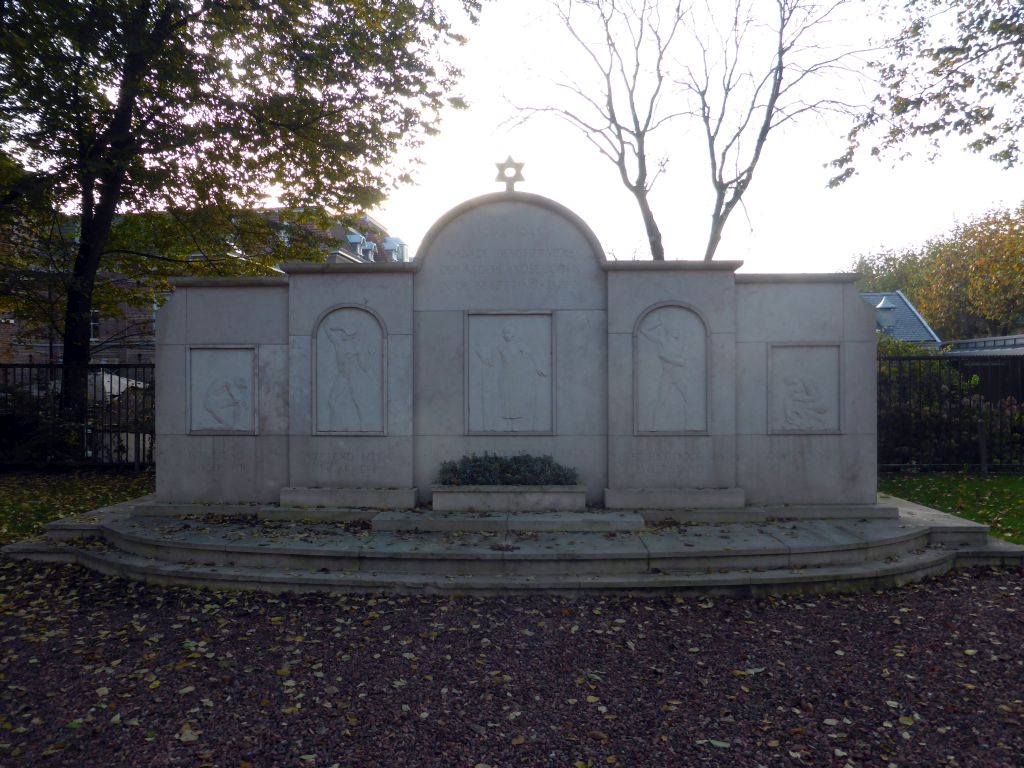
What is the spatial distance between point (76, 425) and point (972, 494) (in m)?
16.7

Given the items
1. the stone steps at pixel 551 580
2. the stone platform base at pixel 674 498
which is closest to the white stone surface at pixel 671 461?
the stone platform base at pixel 674 498

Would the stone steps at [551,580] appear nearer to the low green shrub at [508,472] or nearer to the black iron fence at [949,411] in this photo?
the low green shrub at [508,472]

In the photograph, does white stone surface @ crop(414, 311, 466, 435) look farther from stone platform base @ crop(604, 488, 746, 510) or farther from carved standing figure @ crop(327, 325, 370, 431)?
stone platform base @ crop(604, 488, 746, 510)

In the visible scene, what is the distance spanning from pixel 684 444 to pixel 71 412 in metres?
12.6

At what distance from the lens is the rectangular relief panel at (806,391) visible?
8.86 meters

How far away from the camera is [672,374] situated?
8961 millimetres

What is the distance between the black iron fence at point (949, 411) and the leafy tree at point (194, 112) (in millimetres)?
11786

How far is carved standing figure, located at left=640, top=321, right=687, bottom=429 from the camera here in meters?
8.94

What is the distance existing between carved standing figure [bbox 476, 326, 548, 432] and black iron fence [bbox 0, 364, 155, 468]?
28.4ft

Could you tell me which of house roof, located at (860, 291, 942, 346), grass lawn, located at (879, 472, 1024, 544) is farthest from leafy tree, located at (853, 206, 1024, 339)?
grass lawn, located at (879, 472, 1024, 544)

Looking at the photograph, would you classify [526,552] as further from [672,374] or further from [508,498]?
[672,374]

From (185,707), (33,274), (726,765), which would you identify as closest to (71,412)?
(33,274)

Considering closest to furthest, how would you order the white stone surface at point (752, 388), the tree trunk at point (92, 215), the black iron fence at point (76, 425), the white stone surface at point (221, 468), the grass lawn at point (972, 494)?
the white stone surface at point (752, 388) < the white stone surface at point (221, 468) < the grass lawn at point (972, 494) < the tree trunk at point (92, 215) < the black iron fence at point (76, 425)

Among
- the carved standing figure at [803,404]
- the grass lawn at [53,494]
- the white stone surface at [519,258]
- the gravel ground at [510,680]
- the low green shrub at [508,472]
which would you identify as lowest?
the gravel ground at [510,680]
